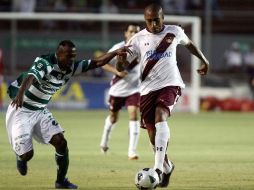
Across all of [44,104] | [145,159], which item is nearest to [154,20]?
[44,104]

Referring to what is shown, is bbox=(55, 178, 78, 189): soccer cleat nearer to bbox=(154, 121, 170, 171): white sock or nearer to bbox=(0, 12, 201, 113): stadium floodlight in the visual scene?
bbox=(154, 121, 170, 171): white sock

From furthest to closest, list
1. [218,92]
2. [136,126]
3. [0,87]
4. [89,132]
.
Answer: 1. [218,92]
2. [0,87]
3. [89,132]
4. [136,126]

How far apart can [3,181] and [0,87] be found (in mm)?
16788

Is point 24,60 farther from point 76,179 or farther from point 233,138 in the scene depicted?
point 76,179

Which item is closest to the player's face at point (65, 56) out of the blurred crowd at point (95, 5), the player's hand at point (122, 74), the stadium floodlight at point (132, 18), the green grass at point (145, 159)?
the green grass at point (145, 159)

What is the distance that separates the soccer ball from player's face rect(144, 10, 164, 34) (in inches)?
77.1

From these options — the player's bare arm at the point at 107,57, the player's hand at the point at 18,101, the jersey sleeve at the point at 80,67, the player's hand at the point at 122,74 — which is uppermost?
the player's bare arm at the point at 107,57

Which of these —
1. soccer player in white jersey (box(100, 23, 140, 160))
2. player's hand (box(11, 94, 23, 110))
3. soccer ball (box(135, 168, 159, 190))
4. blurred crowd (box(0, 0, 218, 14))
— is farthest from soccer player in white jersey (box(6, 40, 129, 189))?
blurred crowd (box(0, 0, 218, 14))

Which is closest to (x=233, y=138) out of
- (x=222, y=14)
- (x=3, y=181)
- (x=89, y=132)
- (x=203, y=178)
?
(x=89, y=132)

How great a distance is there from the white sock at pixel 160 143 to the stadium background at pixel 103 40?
1719cm

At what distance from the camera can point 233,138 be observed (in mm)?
18734

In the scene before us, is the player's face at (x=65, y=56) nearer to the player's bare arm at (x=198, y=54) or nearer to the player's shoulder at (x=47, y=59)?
the player's shoulder at (x=47, y=59)

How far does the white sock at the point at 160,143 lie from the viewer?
1012 cm

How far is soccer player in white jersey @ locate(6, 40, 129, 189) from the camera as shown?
1020cm
